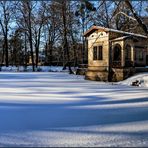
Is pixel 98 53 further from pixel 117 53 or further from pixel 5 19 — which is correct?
pixel 5 19

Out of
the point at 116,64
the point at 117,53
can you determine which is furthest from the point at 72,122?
the point at 117,53

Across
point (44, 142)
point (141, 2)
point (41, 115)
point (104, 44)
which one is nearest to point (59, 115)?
point (41, 115)

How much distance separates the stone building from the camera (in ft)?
87.9

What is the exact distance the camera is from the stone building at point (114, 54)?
26.8 metres

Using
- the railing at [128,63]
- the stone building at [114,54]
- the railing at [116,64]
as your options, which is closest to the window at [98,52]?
the stone building at [114,54]

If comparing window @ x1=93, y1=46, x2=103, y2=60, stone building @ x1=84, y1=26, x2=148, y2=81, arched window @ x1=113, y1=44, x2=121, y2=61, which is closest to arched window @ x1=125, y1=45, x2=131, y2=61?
stone building @ x1=84, y1=26, x2=148, y2=81

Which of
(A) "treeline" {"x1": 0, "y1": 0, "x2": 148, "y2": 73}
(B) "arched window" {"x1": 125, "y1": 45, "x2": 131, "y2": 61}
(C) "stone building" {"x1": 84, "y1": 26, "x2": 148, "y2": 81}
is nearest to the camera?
(C) "stone building" {"x1": 84, "y1": 26, "x2": 148, "y2": 81}

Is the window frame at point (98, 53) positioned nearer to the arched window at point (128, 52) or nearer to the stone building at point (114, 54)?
the stone building at point (114, 54)

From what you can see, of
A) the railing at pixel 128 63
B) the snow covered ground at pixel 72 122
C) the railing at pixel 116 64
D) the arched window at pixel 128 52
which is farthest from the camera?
the arched window at pixel 128 52

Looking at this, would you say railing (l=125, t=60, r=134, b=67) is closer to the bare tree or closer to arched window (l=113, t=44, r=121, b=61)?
arched window (l=113, t=44, r=121, b=61)

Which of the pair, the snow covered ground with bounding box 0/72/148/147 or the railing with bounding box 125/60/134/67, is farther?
the railing with bounding box 125/60/134/67

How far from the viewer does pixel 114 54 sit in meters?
29.0

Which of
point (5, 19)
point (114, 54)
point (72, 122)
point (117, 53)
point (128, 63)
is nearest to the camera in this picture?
point (72, 122)

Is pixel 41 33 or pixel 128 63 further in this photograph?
pixel 41 33
